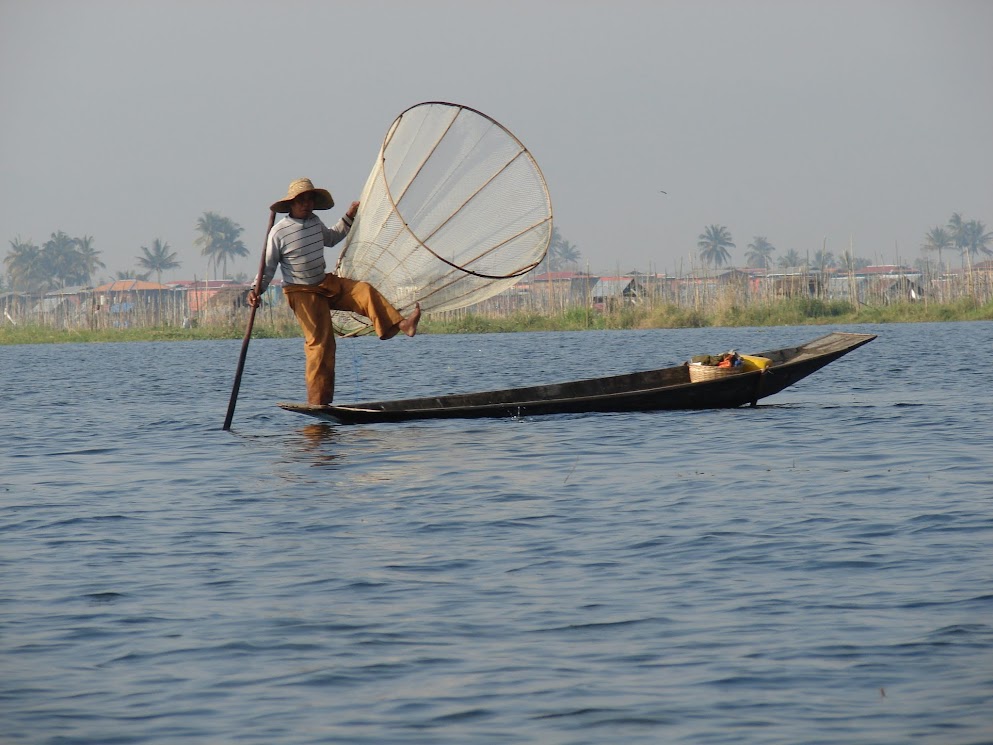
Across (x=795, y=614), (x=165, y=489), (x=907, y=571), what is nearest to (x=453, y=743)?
(x=795, y=614)

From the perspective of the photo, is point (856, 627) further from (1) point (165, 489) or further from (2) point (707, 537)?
(1) point (165, 489)

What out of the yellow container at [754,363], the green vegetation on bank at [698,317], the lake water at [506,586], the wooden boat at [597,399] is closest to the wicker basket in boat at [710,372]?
the yellow container at [754,363]

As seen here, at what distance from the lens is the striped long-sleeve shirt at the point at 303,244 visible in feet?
42.4

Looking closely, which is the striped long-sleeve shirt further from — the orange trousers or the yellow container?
the yellow container

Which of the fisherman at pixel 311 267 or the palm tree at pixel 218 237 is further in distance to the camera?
the palm tree at pixel 218 237

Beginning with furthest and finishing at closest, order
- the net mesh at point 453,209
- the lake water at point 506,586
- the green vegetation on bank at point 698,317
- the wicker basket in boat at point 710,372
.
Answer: the green vegetation on bank at point 698,317, the wicker basket in boat at point 710,372, the net mesh at point 453,209, the lake water at point 506,586

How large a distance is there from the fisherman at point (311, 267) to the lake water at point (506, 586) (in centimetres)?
129

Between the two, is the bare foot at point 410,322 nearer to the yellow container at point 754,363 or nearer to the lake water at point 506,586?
the lake water at point 506,586

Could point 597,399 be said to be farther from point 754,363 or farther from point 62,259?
point 62,259

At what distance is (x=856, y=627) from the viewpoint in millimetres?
5508

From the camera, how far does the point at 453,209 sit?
1217 cm

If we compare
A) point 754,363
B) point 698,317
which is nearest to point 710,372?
point 754,363

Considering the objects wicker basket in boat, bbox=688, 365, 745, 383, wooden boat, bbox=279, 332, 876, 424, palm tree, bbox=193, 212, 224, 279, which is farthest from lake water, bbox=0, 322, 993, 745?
palm tree, bbox=193, 212, 224, 279

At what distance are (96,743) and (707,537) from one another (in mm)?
3935
